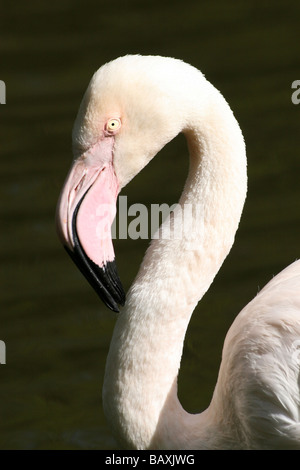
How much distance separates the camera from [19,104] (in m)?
7.41

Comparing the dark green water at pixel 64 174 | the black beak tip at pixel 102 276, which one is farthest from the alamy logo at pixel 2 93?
the black beak tip at pixel 102 276

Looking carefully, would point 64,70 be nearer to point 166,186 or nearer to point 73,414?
point 166,186

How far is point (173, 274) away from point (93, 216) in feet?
1.33

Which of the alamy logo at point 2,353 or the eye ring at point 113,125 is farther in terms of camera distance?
the alamy logo at point 2,353

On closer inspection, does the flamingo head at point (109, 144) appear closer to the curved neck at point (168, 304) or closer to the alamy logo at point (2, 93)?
the curved neck at point (168, 304)

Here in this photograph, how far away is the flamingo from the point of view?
3.71 meters

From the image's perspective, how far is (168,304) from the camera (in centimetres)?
392

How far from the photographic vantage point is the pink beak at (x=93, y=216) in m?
3.75

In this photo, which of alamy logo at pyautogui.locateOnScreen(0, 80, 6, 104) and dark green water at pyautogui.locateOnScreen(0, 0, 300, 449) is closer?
dark green water at pyautogui.locateOnScreen(0, 0, 300, 449)

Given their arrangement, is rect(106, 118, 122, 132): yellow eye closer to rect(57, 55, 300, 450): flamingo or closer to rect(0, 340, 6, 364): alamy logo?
rect(57, 55, 300, 450): flamingo

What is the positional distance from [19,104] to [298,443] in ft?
13.7

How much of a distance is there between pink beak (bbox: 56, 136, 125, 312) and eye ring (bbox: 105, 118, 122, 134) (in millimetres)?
43
